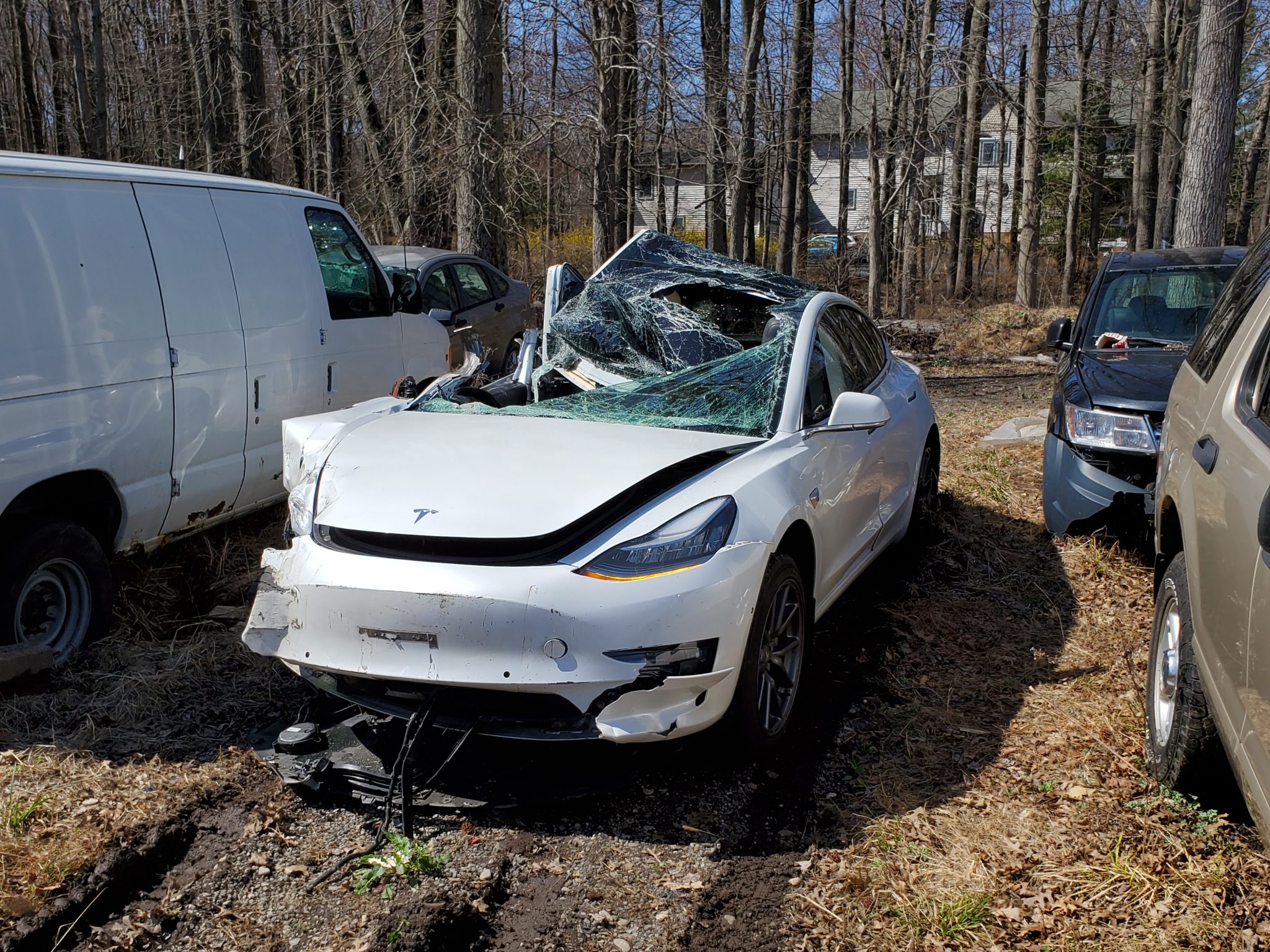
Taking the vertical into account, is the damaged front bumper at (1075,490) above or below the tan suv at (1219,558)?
below

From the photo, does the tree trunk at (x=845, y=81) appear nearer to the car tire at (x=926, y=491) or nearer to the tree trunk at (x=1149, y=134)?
the tree trunk at (x=1149, y=134)

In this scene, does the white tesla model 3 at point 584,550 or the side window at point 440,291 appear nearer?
the white tesla model 3 at point 584,550

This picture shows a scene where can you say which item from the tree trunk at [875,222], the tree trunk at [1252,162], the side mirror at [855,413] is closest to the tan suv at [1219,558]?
the side mirror at [855,413]

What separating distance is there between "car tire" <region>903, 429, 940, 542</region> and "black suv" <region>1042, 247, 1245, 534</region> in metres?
0.68

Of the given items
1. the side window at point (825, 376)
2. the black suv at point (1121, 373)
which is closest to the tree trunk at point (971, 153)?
the black suv at point (1121, 373)

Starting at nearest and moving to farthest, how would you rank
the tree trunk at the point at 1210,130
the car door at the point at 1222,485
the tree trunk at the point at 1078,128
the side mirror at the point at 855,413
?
the car door at the point at 1222,485 < the side mirror at the point at 855,413 < the tree trunk at the point at 1210,130 < the tree trunk at the point at 1078,128

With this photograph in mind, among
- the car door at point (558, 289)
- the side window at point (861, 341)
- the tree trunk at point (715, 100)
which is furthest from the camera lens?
the tree trunk at point (715, 100)

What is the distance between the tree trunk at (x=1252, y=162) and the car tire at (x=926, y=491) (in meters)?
21.6

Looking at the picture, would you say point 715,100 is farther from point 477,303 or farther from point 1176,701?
point 1176,701

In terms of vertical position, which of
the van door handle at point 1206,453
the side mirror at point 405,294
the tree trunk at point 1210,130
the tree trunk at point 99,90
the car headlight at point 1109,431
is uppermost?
the tree trunk at point 99,90

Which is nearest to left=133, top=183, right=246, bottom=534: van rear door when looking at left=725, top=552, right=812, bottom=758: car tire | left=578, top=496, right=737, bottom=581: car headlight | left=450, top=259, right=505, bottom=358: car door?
left=578, top=496, right=737, bottom=581: car headlight

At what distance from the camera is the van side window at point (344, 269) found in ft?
21.2

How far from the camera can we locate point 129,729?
13.6 ft

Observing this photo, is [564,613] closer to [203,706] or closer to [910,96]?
[203,706]
